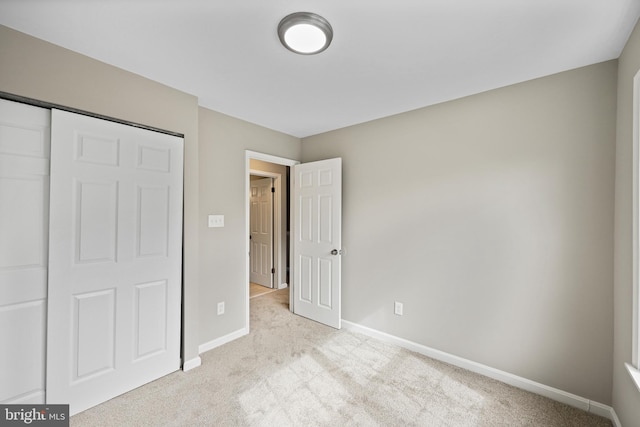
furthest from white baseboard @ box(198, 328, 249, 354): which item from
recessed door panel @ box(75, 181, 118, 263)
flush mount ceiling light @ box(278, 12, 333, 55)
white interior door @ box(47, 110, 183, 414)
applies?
flush mount ceiling light @ box(278, 12, 333, 55)

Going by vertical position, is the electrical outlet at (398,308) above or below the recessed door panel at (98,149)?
below

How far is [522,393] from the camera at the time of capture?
2033mm

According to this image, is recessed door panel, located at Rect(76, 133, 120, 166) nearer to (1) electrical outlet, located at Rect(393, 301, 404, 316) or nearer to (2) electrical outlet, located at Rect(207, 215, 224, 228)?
(2) electrical outlet, located at Rect(207, 215, 224, 228)

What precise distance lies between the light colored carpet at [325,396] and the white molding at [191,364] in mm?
41

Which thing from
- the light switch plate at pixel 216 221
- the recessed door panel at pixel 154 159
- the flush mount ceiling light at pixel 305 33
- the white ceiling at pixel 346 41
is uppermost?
the white ceiling at pixel 346 41

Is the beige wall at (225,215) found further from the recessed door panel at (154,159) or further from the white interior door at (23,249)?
the white interior door at (23,249)

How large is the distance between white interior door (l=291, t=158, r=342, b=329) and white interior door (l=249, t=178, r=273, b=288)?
134cm

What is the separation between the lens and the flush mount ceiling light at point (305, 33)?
1.42 metres

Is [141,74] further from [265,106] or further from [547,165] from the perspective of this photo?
[547,165]

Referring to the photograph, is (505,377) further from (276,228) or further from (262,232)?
(262,232)

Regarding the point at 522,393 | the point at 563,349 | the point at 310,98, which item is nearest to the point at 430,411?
the point at 522,393

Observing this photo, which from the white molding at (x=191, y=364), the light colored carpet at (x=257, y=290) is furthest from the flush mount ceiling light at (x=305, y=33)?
the light colored carpet at (x=257, y=290)

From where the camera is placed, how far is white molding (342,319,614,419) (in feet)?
6.05

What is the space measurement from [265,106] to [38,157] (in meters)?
1.69
